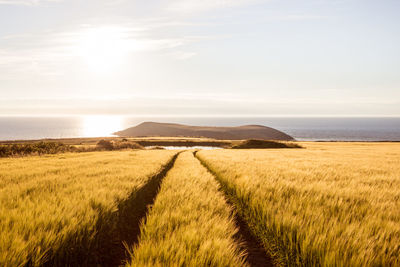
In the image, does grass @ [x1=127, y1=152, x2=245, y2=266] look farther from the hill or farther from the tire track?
the hill

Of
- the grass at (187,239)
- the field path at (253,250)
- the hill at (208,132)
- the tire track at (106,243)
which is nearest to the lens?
the grass at (187,239)

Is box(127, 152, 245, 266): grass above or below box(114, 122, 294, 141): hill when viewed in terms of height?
below

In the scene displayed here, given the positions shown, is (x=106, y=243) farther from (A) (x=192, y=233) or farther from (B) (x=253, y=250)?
(B) (x=253, y=250)

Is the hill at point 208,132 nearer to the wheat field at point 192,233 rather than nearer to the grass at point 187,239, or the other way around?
the wheat field at point 192,233

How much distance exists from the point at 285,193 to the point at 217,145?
48.3 m

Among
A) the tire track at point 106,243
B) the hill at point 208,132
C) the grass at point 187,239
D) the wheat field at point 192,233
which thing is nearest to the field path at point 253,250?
the wheat field at point 192,233

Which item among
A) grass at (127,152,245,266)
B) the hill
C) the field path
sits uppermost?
the hill

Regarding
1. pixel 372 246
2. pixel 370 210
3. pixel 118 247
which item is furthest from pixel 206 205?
pixel 370 210

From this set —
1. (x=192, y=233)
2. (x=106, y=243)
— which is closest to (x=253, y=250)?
(x=192, y=233)

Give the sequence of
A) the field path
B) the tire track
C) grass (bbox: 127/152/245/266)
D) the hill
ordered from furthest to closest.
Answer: the hill
the field path
the tire track
grass (bbox: 127/152/245/266)

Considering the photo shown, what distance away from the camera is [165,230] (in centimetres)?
283

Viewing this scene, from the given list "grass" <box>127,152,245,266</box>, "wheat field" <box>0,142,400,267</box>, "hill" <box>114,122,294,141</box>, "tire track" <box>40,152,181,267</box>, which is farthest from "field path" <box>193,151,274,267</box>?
"hill" <box>114,122,294,141</box>

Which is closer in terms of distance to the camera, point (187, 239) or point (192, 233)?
point (187, 239)

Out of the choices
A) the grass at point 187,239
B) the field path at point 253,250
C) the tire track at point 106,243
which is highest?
the grass at point 187,239
